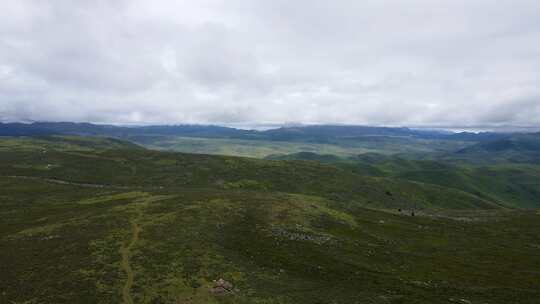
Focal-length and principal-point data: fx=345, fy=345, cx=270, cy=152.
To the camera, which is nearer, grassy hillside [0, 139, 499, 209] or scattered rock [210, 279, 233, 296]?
scattered rock [210, 279, 233, 296]

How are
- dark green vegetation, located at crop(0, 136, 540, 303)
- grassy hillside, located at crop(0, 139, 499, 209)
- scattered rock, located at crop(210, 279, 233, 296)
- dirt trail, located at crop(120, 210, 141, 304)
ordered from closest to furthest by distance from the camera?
dirt trail, located at crop(120, 210, 141, 304) < scattered rock, located at crop(210, 279, 233, 296) < dark green vegetation, located at crop(0, 136, 540, 303) < grassy hillside, located at crop(0, 139, 499, 209)

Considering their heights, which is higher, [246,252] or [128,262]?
[128,262]

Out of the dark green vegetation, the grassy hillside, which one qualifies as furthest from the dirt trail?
the grassy hillside

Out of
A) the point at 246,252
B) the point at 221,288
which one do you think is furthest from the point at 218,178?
the point at 221,288

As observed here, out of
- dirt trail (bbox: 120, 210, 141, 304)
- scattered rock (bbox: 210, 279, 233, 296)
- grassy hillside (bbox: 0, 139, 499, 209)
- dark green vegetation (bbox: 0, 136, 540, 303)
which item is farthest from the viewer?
grassy hillside (bbox: 0, 139, 499, 209)

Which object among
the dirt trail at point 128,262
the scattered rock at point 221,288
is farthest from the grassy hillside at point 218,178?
the scattered rock at point 221,288

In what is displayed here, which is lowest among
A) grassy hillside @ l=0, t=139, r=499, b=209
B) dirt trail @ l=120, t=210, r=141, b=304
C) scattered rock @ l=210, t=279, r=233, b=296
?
grassy hillside @ l=0, t=139, r=499, b=209

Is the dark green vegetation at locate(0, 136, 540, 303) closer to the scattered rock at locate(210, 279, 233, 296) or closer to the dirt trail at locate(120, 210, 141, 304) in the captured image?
the dirt trail at locate(120, 210, 141, 304)

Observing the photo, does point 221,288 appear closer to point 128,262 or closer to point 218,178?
point 128,262

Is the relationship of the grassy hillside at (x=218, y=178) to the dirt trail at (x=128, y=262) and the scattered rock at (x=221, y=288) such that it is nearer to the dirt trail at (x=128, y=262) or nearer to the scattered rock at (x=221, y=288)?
the dirt trail at (x=128, y=262)
